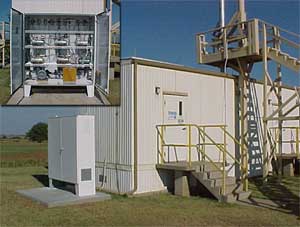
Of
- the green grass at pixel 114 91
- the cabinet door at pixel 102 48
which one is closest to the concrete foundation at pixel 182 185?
the green grass at pixel 114 91

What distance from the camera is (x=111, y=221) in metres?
7.71

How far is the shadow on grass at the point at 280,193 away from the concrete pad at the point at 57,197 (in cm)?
372

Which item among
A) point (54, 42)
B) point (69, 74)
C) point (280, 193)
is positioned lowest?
point (280, 193)

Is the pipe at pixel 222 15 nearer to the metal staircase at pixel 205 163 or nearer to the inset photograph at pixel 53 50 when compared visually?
the metal staircase at pixel 205 163

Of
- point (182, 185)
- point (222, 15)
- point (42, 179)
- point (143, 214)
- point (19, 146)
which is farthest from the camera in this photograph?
point (19, 146)

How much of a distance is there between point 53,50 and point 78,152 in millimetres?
3098

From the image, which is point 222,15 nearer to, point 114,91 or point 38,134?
point 114,91

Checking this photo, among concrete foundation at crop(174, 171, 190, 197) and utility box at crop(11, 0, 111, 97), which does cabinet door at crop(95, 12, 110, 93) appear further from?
concrete foundation at crop(174, 171, 190, 197)

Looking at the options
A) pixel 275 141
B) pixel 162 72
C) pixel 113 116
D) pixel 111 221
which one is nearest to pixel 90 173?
pixel 113 116

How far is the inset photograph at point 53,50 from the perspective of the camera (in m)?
7.32

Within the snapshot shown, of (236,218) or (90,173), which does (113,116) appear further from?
(236,218)

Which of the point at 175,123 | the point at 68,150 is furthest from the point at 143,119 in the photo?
the point at 68,150

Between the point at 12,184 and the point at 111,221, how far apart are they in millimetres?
6089

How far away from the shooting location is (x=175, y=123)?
36.8 feet
